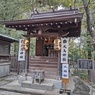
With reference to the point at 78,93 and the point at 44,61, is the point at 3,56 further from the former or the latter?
the point at 78,93

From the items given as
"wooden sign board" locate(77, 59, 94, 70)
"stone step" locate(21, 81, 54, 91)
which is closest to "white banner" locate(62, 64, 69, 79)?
"stone step" locate(21, 81, 54, 91)

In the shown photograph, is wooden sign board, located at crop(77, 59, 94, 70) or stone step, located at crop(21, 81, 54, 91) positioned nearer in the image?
stone step, located at crop(21, 81, 54, 91)

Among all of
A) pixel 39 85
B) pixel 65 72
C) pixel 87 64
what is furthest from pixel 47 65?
pixel 87 64

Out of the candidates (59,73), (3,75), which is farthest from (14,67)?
(59,73)

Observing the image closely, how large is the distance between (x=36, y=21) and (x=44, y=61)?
8.10 ft

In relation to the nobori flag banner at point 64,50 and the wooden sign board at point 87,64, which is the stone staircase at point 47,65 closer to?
the nobori flag banner at point 64,50

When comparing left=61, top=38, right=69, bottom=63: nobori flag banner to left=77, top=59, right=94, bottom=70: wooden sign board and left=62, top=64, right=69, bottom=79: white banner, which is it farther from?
left=77, top=59, right=94, bottom=70: wooden sign board

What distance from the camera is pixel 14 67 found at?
13.6m

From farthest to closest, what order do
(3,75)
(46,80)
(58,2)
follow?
(58,2)
(3,75)
(46,80)

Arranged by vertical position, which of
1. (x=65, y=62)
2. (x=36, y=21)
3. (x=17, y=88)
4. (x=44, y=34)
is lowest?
(x=17, y=88)

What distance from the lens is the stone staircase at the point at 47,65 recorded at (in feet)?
26.8

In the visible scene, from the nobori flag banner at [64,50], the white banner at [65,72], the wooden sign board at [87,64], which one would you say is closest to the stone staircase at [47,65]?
the white banner at [65,72]

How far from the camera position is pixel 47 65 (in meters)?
8.45

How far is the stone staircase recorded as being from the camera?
817 centimetres
